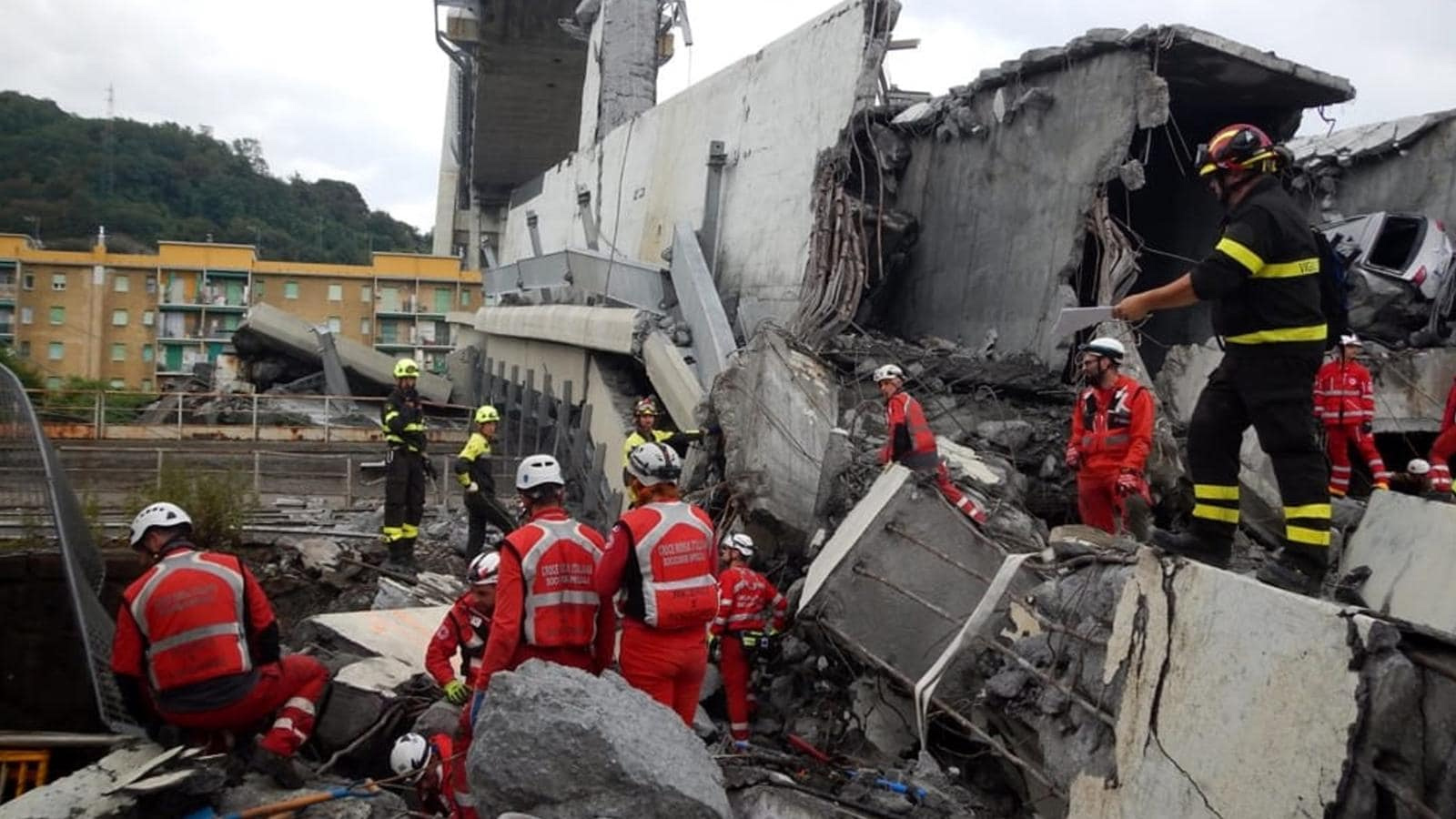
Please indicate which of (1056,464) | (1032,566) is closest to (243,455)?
(1056,464)

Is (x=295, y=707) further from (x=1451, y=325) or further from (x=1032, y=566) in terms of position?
(x=1451, y=325)

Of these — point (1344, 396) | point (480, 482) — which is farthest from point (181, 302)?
point (1344, 396)

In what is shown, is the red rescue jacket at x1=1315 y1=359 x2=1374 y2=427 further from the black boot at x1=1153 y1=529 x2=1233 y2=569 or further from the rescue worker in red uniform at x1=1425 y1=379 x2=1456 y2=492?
the black boot at x1=1153 y1=529 x2=1233 y2=569

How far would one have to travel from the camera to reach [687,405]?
8.69 meters

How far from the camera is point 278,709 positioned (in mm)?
4523

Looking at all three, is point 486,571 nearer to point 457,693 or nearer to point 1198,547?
point 457,693

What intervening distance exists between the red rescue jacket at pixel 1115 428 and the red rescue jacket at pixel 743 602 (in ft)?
5.84

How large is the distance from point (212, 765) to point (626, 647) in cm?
158

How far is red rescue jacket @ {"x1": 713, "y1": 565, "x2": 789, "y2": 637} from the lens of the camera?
551cm

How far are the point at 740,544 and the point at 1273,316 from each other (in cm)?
308

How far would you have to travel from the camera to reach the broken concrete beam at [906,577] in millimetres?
4836

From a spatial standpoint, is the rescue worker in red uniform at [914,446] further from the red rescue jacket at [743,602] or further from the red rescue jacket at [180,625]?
the red rescue jacket at [180,625]

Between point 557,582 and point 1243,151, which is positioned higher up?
point 1243,151

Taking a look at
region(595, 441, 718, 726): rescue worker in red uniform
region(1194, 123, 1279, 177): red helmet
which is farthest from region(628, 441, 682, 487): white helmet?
region(1194, 123, 1279, 177): red helmet
